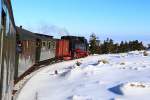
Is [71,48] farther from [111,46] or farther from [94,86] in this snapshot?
[111,46]

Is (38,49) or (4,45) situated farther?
(38,49)

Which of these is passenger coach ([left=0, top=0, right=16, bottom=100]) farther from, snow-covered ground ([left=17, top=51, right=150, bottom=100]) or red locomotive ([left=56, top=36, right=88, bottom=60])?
red locomotive ([left=56, top=36, right=88, bottom=60])

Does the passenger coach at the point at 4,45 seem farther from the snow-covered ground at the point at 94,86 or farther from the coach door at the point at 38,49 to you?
the coach door at the point at 38,49

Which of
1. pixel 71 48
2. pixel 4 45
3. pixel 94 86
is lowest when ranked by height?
pixel 94 86

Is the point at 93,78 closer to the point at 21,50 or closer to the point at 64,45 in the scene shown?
the point at 21,50

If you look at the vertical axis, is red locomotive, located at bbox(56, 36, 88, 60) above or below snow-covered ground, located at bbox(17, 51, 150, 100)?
above

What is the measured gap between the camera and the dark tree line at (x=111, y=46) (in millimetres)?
88875

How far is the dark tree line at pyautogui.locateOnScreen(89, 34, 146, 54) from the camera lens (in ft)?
292

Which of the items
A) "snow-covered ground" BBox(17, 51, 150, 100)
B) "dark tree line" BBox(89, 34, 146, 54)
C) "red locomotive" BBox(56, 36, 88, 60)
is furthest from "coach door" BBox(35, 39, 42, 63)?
"dark tree line" BBox(89, 34, 146, 54)

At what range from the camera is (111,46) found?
3816 inches

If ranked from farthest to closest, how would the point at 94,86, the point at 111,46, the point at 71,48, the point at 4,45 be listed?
the point at 111,46
the point at 71,48
the point at 94,86
the point at 4,45

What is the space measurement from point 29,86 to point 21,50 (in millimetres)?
3880

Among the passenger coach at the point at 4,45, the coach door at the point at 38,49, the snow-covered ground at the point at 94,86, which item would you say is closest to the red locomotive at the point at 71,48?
the coach door at the point at 38,49

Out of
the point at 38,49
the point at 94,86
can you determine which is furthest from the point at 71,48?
the point at 94,86
